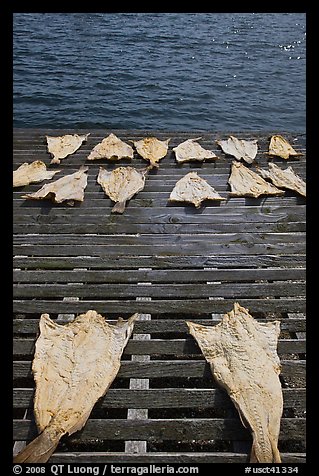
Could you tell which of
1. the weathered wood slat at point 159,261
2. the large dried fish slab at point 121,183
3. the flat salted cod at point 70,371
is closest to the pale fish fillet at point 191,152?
the large dried fish slab at point 121,183

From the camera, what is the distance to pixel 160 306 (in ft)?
11.7

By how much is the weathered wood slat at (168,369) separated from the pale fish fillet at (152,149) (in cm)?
336

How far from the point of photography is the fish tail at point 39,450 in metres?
2.37

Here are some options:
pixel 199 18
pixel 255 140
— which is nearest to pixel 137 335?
pixel 255 140

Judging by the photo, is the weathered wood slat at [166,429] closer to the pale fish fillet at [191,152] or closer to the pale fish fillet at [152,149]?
the pale fish fillet at [152,149]

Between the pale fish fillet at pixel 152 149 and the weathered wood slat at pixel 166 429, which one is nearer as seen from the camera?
the weathered wood slat at pixel 166 429

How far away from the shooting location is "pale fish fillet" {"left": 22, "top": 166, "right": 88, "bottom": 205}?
497cm

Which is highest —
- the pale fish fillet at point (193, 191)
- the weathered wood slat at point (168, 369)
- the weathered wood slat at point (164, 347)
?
the pale fish fillet at point (193, 191)

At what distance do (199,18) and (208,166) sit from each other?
18978 millimetres

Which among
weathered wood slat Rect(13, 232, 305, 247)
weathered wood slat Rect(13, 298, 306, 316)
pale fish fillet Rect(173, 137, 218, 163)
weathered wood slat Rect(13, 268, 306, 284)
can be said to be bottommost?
weathered wood slat Rect(13, 298, 306, 316)

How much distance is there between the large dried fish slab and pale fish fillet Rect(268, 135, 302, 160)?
2041mm

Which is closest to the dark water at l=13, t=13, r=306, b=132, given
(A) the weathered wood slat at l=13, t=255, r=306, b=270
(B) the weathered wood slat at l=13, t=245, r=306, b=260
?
(B) the weathered wood slat at l=13, t=245, r=306, b=260

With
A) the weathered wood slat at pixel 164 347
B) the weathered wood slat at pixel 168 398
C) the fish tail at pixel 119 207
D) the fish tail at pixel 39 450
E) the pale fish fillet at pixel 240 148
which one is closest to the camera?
the fish tail at pixel 39 450

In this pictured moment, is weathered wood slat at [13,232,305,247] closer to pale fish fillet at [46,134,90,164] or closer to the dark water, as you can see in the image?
pale fish fillet at [46,134,90,164]
